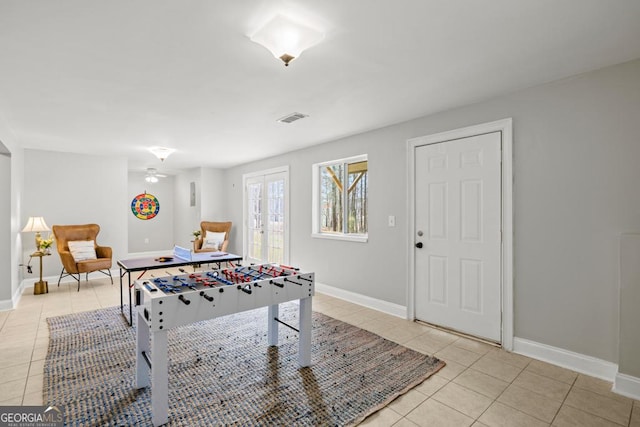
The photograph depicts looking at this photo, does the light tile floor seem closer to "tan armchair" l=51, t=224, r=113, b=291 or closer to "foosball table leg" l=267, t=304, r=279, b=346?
"foosball table leg" l=267, t=304, r=279, b=346

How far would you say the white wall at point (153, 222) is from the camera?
8352 millimetres

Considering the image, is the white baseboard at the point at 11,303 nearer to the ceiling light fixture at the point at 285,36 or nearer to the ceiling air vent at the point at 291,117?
the ceiling air vent at the point at 291,117

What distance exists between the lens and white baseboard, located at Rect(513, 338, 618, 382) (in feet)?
7.91

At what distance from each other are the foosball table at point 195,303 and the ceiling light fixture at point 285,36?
5.14 feet

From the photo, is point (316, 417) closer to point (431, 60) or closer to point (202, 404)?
point (202, 404)

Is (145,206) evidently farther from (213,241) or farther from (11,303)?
(11,303)

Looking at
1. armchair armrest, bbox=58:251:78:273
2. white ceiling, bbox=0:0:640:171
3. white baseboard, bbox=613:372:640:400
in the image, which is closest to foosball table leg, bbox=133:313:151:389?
white ceiling, bbox=0:0:640:171

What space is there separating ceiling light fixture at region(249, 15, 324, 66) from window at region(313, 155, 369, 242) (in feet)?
8.00

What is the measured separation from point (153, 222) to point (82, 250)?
3.40 metres

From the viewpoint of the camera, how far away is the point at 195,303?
2.06m

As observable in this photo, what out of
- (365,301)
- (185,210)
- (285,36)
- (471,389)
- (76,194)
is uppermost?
(285,36)

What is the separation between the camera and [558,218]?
8.72 ft

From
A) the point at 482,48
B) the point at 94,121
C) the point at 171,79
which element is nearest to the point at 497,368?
the point at 482,48

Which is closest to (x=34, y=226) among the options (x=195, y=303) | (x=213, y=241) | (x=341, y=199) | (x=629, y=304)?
(x=213, y=241)
